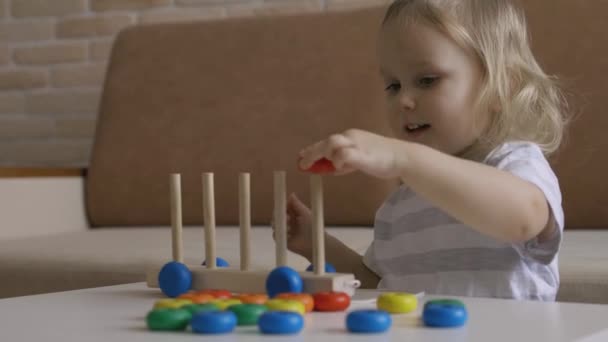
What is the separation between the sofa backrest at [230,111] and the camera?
7.40 ft

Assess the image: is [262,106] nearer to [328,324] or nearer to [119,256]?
[119,256]

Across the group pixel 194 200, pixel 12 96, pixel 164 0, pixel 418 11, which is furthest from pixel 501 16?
pixel 12 96

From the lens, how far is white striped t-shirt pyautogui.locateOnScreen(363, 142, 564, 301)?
1.09 meters

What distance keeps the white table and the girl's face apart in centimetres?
30

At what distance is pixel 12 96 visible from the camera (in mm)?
3248

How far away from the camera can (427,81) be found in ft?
4.00

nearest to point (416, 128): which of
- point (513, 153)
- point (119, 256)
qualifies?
point (513, 153)

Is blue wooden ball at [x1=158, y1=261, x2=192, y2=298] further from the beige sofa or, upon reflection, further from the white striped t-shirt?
the beige sofa

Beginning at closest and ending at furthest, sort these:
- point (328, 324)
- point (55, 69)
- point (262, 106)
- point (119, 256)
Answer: point (328, 324), point (119, 256), point (262, 106), point (55, 69)

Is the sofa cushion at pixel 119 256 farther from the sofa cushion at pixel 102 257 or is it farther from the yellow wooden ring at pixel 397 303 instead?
the yellow wooden ring at pixel 397 303

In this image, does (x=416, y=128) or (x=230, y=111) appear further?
(x=230, y=111)

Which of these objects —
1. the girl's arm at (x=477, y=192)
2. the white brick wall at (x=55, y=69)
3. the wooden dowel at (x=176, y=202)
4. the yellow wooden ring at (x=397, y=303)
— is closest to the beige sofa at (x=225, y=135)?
the white brick wall at (x=55, y=69)

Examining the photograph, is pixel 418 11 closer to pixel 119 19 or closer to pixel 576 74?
pixel 576 74

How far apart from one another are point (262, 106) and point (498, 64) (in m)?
1.19
